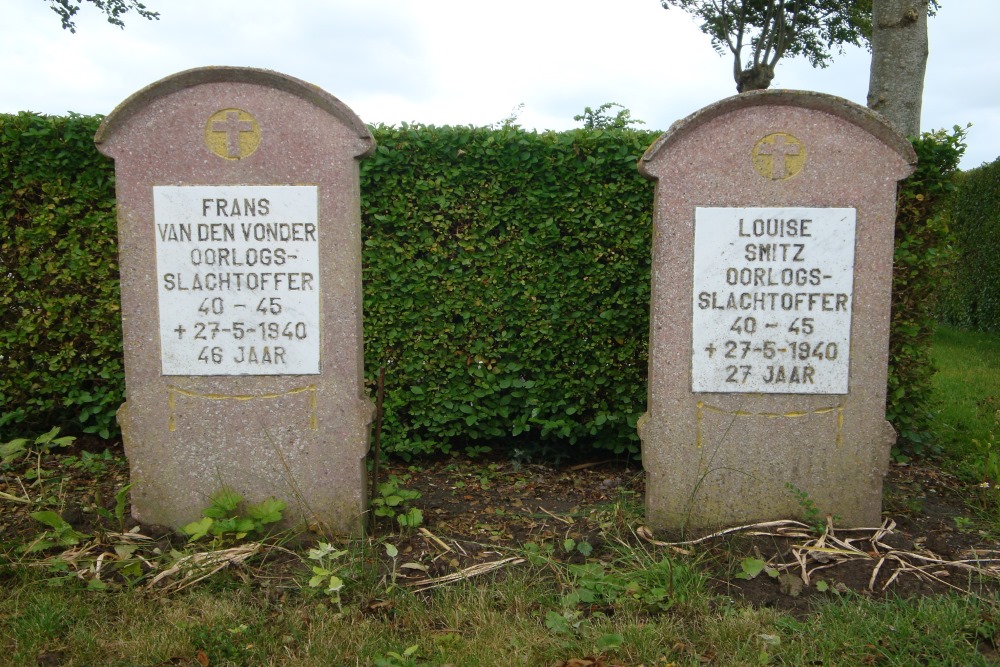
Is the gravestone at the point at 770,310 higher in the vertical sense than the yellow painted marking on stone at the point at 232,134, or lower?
lower

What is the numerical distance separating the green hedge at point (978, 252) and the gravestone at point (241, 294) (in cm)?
927

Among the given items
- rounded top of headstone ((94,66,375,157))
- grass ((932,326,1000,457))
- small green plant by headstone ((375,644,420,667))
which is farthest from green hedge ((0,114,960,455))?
small green plant by headstone ((375,644,420,667))

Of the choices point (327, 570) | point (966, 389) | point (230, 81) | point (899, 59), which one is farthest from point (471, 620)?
point (966, 389)

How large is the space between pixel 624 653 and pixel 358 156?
2248 mm

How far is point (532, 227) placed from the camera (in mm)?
4293

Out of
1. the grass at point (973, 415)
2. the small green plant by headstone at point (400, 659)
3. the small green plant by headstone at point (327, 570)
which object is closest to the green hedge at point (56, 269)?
the small green plant by headstone at point (327, 570)

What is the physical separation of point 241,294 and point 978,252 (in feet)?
34.1

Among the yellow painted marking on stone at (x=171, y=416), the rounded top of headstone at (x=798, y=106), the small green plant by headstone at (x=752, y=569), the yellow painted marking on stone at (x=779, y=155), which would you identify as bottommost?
the small green plant by headstone at (x=752, y=569)

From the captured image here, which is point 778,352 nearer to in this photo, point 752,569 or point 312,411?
point 752,569

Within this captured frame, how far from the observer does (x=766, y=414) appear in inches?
132

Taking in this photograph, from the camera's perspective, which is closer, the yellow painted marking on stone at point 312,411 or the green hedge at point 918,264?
the yellow painted marking on stone at point 312,411

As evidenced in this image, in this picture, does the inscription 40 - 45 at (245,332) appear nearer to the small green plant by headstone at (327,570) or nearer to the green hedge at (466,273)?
the small green plant by headstone at (327,570)

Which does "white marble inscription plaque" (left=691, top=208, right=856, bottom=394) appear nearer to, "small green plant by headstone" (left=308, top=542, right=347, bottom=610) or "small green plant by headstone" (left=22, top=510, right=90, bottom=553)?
"small green plant by headstone" (left=308, top=542, right=347, bottom=610)

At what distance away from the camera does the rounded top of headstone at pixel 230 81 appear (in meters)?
3.18
